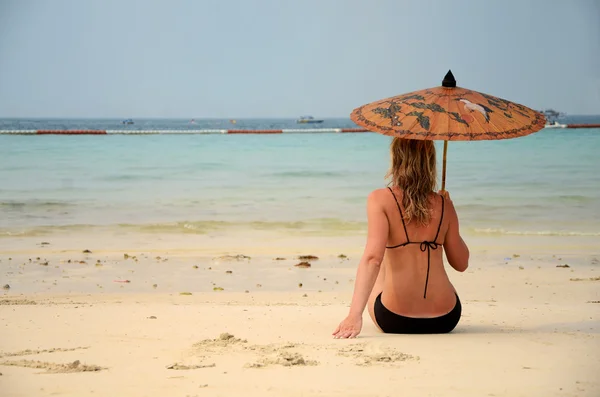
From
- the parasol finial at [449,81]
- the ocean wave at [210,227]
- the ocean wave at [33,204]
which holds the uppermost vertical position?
the parasol finial at [449,81]

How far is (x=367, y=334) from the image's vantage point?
12.6 feet

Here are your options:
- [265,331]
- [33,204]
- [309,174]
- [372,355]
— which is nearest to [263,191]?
[309,174]

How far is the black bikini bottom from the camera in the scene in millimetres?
3793

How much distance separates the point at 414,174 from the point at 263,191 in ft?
37.1

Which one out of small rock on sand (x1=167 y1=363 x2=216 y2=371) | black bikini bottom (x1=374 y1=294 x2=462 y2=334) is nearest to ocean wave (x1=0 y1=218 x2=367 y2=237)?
black bikini bottom (x1=374 y1=294 x2=462 y2=334)

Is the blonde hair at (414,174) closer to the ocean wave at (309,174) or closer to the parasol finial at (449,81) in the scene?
the parasol finial at (449,81)

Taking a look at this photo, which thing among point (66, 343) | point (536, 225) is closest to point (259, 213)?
point (536, 225)

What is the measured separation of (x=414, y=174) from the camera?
11.8 ft

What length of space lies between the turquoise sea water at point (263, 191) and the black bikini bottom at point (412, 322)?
19.5 ft

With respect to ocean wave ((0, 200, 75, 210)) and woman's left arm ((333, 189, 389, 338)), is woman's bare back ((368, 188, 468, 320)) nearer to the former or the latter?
woman's left arm ((333, 189, 389, 338))

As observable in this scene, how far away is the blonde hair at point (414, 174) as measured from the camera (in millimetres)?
3574

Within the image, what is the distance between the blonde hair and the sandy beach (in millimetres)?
635

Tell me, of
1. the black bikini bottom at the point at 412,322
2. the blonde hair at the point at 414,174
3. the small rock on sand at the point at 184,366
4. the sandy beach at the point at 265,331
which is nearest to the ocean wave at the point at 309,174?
the sandy beach at the point at 265,331

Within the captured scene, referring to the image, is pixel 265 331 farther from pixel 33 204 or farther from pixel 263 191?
pixel 263 191
